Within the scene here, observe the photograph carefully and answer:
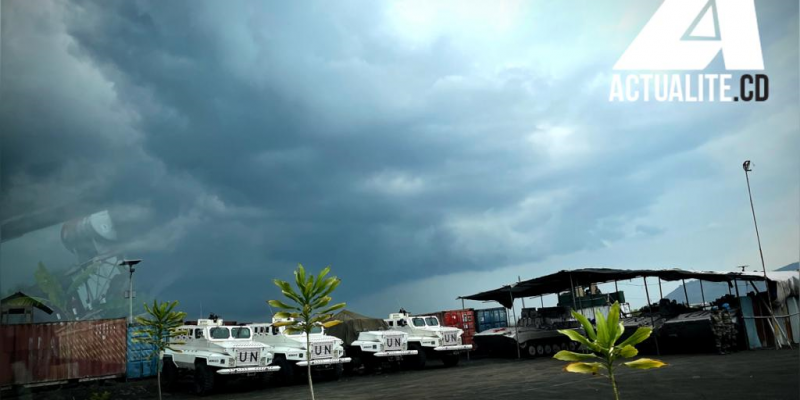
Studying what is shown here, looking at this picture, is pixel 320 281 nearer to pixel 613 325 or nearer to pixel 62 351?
pixel 613 325

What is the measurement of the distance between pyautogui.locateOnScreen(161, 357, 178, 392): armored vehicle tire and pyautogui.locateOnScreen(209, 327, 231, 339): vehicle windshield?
265 centimetres

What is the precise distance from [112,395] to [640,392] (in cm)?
1752

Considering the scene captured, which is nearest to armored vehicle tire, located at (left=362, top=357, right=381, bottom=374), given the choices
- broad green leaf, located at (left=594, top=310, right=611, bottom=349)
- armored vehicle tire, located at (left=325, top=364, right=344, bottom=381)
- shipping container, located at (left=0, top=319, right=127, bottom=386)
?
armored vehicle tire, located at (left=325, top=364, right=344, bottom=381)

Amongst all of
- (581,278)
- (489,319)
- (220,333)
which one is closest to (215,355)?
(220,333)

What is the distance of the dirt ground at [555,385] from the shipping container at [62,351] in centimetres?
70

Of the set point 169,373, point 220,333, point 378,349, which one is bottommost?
point 169,373

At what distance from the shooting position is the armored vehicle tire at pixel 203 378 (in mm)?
17969

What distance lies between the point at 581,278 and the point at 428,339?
28.0ft

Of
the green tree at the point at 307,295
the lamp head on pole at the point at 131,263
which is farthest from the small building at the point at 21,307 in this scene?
the green tree at the point at 307,295

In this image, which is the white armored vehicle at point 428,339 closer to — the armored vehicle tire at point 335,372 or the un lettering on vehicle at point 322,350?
the armored vehicle tire at point 335,372

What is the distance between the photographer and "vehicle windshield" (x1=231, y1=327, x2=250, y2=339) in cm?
1965

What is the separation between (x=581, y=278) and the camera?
26.5 metres

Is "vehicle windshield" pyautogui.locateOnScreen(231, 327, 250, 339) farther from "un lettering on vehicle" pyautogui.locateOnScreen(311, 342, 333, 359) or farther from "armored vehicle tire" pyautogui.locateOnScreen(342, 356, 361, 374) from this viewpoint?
"armored vehicle tire" pyautogui.locateOnScreen(342, 356, 361, 374)

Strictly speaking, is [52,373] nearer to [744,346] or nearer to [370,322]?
[370,322]
